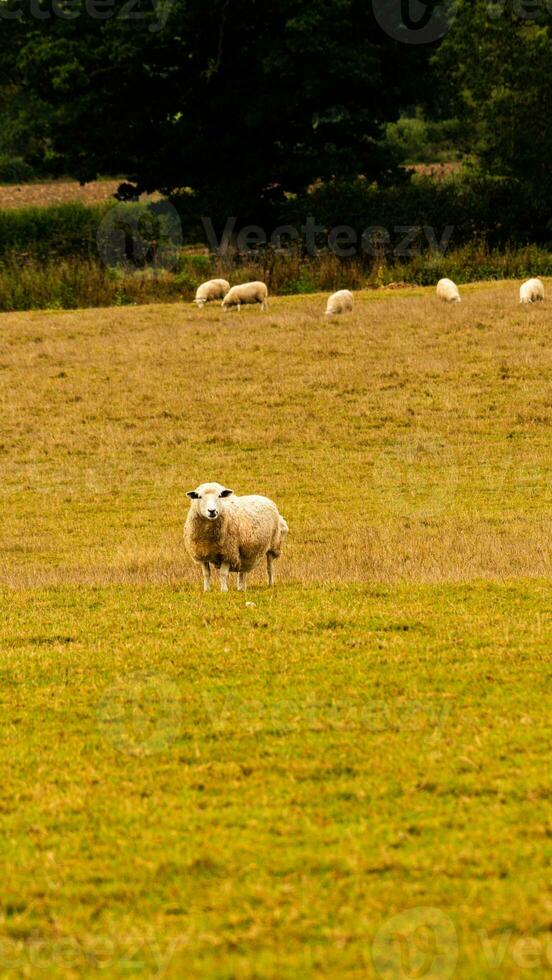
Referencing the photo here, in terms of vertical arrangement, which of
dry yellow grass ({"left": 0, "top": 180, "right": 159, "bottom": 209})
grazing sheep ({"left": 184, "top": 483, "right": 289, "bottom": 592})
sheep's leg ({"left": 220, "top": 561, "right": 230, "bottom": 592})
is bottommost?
dry yellow grass ({"left": 0, "top": 180, "right": 159, "bottom": 209})

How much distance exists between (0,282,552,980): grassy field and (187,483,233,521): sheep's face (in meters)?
0.96

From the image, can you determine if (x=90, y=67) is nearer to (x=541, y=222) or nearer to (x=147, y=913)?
(x=541, y=222)

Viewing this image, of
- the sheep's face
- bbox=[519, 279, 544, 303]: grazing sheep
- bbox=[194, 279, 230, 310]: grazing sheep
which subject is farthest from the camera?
bbox=[194, 279, 230, 310]: grazing sheep

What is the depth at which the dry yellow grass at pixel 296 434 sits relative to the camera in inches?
756

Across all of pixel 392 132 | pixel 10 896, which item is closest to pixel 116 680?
pixel 10 896

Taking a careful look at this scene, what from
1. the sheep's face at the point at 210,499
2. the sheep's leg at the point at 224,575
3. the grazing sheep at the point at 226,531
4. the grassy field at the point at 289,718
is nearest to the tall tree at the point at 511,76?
the grassy field at the point at 289,718

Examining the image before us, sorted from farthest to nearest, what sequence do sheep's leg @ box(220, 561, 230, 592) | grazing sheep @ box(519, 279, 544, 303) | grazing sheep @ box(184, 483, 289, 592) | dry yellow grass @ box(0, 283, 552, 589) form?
1. grazing sheep @ box(519, 279, 544, 303)
2. dry yellow grass @ box(0, 283, 552, 589)
3. sheep's leg @ box(220, 561, 230, 592)
4. grazing sheep @ box(184, 483, 289, 592)

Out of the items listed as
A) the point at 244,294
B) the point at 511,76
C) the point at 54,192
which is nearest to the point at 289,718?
the point at 244,294

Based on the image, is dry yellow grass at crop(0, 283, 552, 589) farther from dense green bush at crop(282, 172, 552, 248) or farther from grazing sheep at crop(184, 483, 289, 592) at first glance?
dense green bush at crop(282, 172, 552, 248)

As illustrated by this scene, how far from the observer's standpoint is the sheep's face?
566 inches

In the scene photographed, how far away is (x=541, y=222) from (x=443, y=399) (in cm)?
2641

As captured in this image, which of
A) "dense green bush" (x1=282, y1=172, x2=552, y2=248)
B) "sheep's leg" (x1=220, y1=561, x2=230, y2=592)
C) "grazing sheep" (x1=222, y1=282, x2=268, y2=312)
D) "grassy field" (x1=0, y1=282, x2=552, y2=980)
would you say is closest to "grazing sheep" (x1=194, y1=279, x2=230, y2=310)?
"grazing sheep" (x1=222, y1=282, x2=268, y2=312)

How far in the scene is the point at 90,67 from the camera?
5272 cm

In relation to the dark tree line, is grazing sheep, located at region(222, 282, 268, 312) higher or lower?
lower
